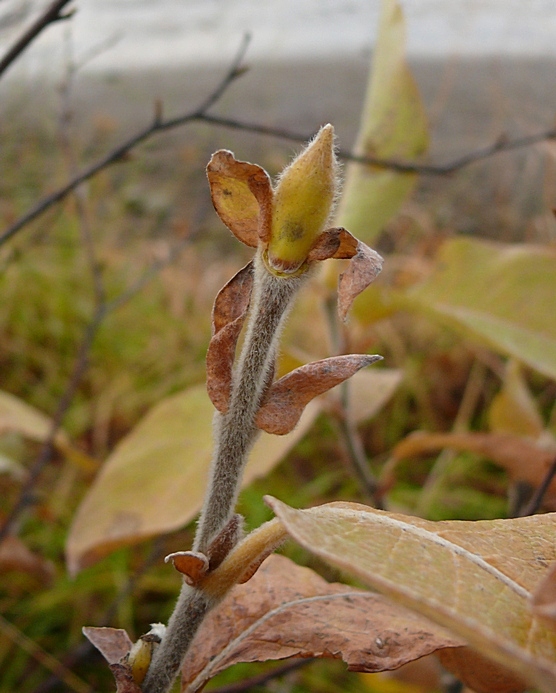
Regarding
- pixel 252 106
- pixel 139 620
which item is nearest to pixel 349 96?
pixel 252 106

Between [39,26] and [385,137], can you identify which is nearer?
[39,26]

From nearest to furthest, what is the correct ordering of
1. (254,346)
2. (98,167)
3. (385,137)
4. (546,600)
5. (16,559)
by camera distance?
(546,600) < (254,346) < (98,167) < (385,137) < (16,559)

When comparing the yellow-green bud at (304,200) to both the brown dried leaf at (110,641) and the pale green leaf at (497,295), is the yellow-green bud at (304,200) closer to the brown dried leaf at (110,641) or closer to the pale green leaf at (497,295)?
the brown dried leaf at (110,641)

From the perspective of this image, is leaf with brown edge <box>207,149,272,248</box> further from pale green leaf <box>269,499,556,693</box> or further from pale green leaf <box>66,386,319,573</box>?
pale green leaf <box>66,386,319,573</box>

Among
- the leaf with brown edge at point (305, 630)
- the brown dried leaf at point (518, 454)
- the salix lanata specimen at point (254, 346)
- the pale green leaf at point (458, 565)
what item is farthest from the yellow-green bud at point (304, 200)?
the brown dried leaf at point (518, 454)

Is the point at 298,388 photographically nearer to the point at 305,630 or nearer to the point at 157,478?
the point at 305,630

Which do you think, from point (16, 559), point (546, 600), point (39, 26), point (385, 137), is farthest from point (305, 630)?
point (16, 559)
